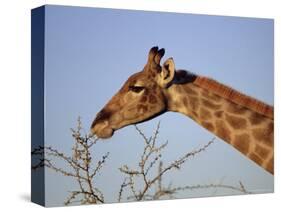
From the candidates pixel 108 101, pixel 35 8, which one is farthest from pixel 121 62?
pixel 35 8

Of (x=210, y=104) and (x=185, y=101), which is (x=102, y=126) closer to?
(x=185, y=101)

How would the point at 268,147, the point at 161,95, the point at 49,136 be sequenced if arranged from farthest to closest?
the point at 268,147 → the point at 161,95 → the point at 49,136

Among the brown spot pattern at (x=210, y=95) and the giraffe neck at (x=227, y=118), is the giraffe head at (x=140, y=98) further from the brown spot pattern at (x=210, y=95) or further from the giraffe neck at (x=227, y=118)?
the brown spot pattern at (x=210, y=95)

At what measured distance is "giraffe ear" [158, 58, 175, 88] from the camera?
9719mm

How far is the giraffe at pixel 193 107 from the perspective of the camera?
9.52 m

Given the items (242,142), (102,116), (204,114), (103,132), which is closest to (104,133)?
(103,132)

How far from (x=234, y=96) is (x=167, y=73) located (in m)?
0.94

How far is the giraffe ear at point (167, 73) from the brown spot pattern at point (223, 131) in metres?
0.81

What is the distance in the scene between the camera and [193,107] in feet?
32.5

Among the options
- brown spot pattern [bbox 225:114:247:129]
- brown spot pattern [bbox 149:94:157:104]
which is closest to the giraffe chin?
brown spot pattern [bbox 149:94:157:104]

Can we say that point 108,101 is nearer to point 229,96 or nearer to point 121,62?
point 121,62

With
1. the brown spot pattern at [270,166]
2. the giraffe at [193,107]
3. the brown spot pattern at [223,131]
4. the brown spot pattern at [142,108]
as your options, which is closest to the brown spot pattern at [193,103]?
the giraffe at [193,107]

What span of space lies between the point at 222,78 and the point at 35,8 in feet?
7.76

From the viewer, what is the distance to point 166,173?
32.0 feet
